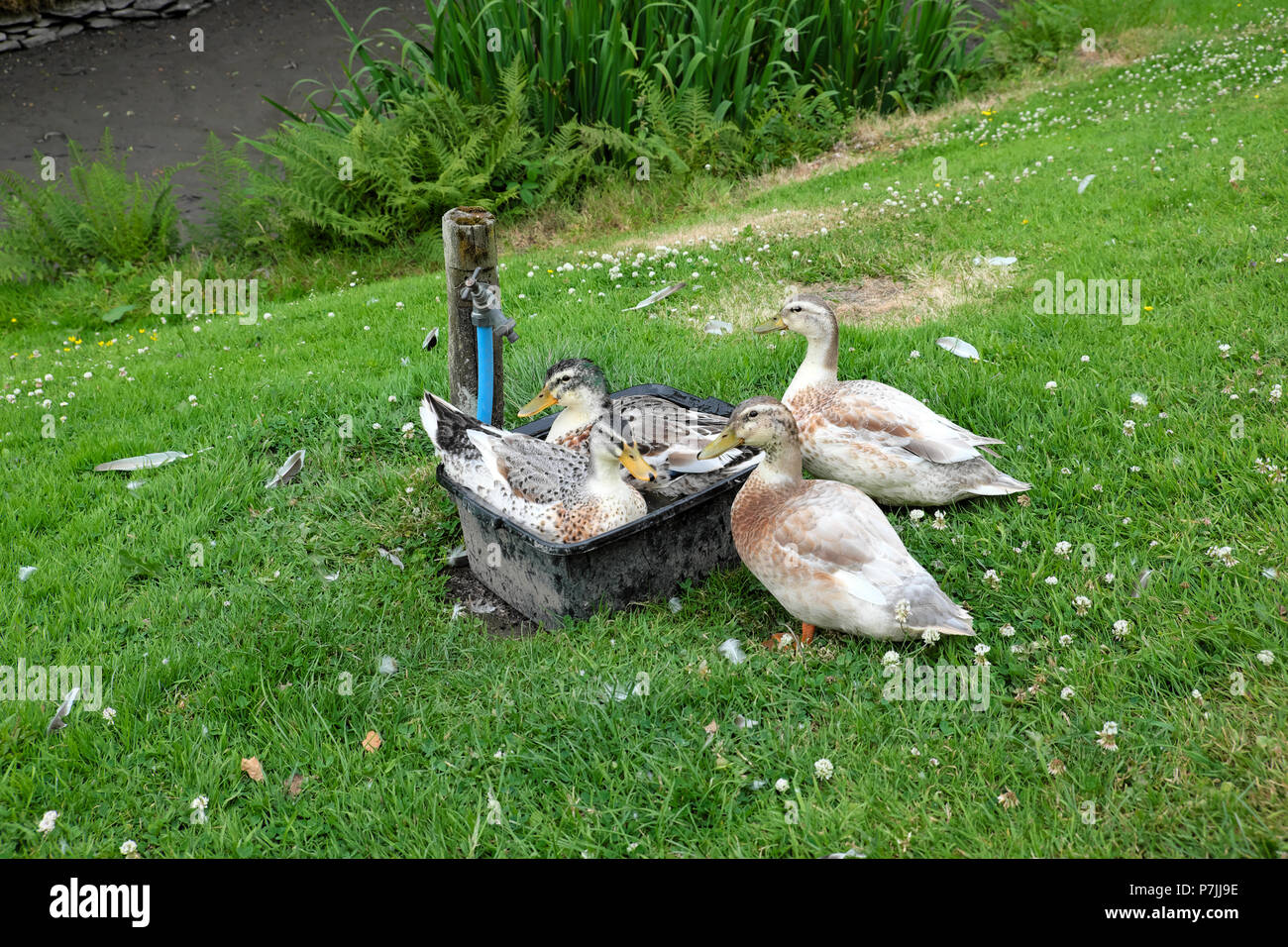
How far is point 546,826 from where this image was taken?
117 inches

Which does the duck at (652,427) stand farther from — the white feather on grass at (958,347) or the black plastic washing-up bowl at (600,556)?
the white feather on grass at (958,347)

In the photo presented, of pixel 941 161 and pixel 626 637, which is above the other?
pixel 941 161

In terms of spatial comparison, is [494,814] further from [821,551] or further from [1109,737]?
[1109,737]

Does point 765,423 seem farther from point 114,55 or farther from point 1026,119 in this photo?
point 114,55

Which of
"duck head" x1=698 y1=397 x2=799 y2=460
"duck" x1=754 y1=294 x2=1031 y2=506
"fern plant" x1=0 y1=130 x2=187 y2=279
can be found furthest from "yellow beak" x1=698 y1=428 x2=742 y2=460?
"fern plant" x1=0 y1=130 x2=187 y2=279

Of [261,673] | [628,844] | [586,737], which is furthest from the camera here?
[261,673]

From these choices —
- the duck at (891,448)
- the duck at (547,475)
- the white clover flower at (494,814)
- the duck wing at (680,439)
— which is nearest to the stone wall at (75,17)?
the duck at (547,475)

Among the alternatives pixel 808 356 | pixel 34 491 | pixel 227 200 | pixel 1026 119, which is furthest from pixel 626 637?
pixel 1026 119

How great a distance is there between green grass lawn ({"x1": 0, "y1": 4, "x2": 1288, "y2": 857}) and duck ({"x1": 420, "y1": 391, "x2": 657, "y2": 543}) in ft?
1.50

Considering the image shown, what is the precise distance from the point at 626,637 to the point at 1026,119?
1010 cm

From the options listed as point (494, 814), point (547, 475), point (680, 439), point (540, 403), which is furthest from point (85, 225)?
point (494, 814)

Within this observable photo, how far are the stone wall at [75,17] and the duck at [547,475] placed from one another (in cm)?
1712

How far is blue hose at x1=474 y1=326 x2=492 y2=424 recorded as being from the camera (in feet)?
14.9

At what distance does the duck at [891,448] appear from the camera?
167 inches
